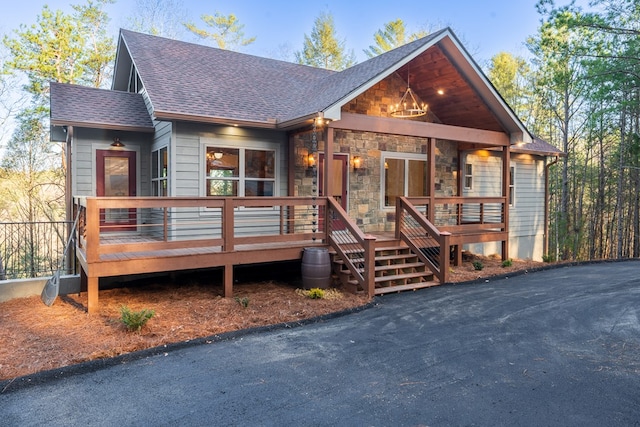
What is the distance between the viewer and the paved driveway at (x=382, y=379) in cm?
324

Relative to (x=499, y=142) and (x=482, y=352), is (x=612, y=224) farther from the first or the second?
(x=482, y=352)

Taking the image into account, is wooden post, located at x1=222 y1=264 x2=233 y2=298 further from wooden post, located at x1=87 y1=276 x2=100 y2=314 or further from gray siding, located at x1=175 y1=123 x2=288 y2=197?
gray siding, located at x1=175 y1=123 x2=288 y2=197

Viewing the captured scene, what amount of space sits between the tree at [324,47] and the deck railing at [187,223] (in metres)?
19.7

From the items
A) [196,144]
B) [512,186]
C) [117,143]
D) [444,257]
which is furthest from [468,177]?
[117,143]

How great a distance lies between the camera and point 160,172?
866 cm

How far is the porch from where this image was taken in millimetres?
6027

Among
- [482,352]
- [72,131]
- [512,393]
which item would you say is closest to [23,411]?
[512,393]

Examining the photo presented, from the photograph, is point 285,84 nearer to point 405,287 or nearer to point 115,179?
point 115,179

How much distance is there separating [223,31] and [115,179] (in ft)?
62.2

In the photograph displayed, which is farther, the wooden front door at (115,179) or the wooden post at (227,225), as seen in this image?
the wooden front door at (115,179)

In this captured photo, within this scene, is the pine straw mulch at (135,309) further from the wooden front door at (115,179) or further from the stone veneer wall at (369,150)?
the stone veneer wall at (369,150)

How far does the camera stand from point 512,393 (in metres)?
3.61

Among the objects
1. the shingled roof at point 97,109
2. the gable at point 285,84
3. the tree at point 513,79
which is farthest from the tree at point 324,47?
the shingled roof at point 97,109

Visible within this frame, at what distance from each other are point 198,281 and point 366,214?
435 cm
